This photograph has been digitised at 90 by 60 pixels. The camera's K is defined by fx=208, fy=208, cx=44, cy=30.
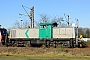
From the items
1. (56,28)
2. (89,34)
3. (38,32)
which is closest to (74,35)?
(56,28)

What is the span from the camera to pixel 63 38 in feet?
88.3

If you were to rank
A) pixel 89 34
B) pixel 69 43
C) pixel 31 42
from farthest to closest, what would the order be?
pixel 89 34 → pixel 31 42 → pixel 69 43

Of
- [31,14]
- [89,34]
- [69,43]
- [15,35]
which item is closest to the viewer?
[69,43]

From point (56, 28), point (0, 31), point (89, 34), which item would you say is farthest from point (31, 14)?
point (89, 34)

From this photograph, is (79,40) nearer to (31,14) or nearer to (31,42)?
(31,42)

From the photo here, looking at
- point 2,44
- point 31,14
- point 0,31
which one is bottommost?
point 2,44

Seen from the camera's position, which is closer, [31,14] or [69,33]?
[69,33]

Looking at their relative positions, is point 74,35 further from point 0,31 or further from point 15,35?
point 0,31

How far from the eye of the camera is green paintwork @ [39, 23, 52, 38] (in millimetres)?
27720

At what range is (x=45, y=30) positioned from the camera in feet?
91.4

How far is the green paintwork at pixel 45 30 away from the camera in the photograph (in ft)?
90.9

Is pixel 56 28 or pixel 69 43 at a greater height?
pixel 56 28

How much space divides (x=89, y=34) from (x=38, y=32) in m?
64.5

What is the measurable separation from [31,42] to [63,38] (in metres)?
4.46
